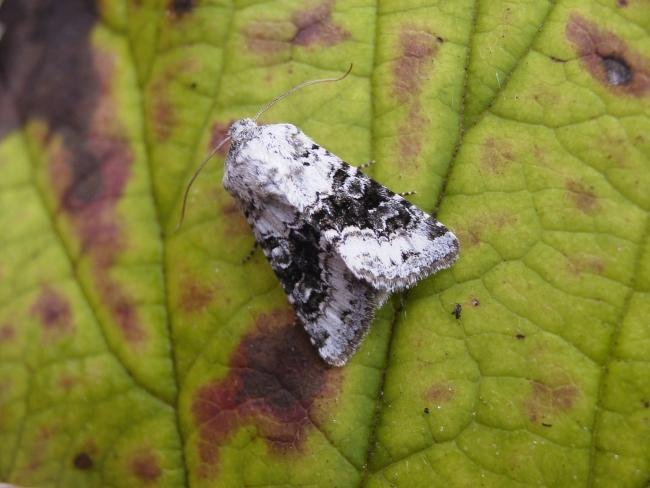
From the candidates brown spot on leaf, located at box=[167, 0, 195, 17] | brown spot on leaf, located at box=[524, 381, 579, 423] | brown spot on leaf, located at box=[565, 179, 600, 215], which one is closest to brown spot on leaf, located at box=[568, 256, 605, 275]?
brown spot on leaf, located at box=[565, 179, 600, 215]

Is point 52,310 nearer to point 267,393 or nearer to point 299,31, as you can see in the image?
point 267,393

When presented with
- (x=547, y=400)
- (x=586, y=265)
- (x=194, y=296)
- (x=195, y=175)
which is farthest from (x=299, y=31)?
(x=547, y=400)

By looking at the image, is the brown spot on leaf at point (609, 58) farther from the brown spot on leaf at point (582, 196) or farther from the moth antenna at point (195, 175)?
the moth antenna at point (195, 175)

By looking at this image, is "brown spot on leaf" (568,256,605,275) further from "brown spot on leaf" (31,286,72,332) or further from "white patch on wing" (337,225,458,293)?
"brown spot on leaf" (31,286,72,332)

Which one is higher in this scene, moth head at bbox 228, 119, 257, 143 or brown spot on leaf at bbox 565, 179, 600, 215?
brown spot on leaf at bbox 565, 179, 600, 215

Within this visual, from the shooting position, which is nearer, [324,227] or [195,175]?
[195,175]

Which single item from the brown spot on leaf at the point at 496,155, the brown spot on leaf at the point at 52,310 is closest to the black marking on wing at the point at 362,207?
the brown spot on leaf at the point at 496,155
